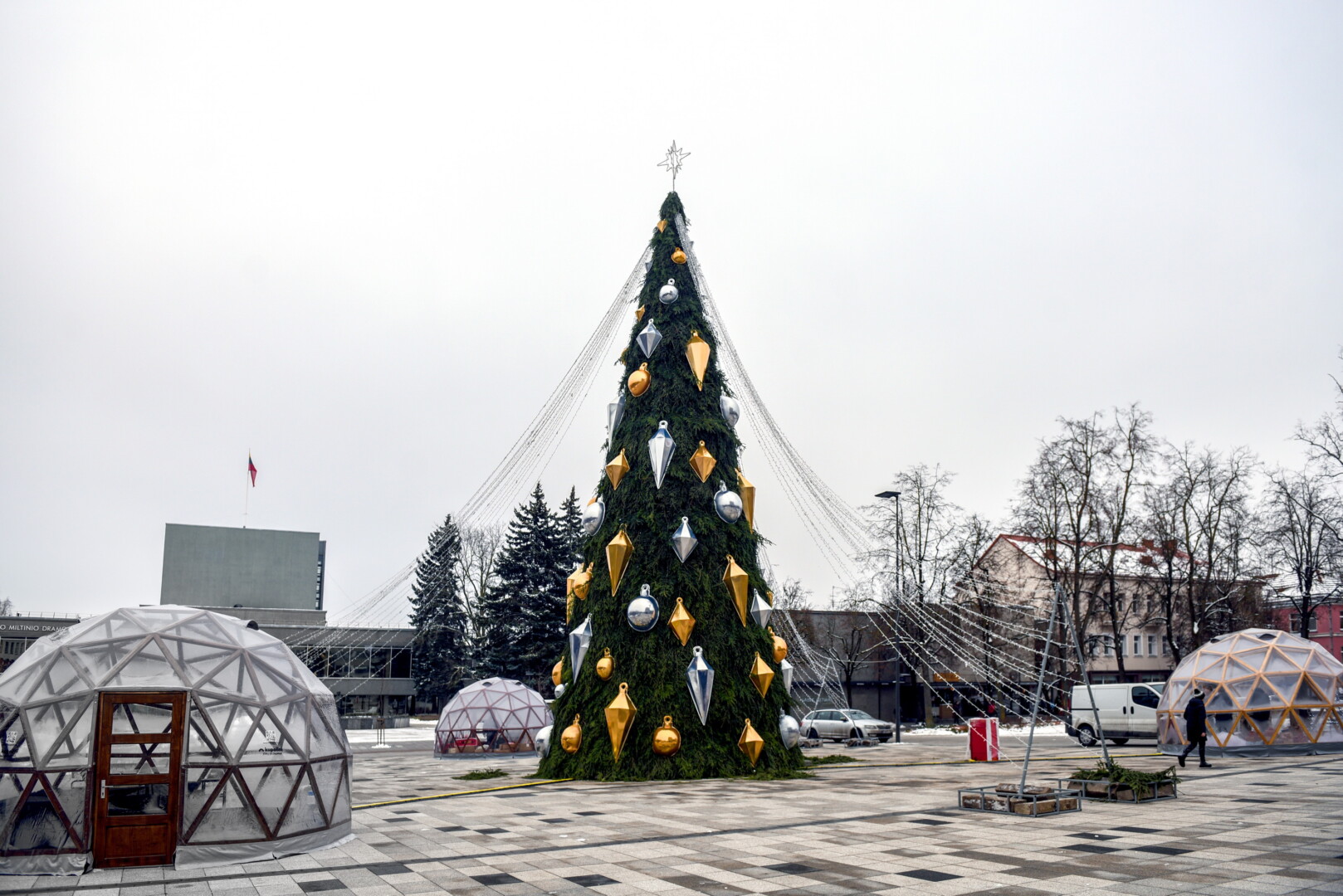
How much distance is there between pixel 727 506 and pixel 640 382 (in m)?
3.21

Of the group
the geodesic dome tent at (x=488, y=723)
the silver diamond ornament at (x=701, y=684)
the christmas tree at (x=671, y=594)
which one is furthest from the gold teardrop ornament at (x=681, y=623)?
the geodesic dome tent at (x=488, y=723)

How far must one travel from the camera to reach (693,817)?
13.0 m

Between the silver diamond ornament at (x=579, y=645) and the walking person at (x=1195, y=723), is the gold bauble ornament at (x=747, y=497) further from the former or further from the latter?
the walking person at (x=1195, y=723)

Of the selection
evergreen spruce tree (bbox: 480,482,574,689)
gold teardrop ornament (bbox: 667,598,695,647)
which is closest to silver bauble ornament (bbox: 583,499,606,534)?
gold teardrop ornament (bbox: 667,598,695,647)

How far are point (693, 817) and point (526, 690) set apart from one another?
17.1 metres

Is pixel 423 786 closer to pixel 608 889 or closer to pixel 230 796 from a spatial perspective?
pixel 230 796

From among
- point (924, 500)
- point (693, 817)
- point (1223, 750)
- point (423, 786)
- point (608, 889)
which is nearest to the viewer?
A: point (608, 889)

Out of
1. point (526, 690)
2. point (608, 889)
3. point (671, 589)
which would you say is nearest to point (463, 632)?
point (526, 690)

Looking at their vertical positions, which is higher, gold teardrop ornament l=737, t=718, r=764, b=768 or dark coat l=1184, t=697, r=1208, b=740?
dark coat l=1184, t=697, r=1208, b=740

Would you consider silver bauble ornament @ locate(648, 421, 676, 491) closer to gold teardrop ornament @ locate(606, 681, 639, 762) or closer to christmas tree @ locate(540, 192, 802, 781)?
christmas tree @ locate(540, 192, 802, 781)

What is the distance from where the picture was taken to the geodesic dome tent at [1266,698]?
68.5 feet

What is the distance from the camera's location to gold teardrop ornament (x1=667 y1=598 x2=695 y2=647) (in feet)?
60.2

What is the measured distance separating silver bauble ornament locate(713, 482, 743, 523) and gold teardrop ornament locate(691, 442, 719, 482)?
49 centimetres

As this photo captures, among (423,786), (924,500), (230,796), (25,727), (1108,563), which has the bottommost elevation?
(423,786)
